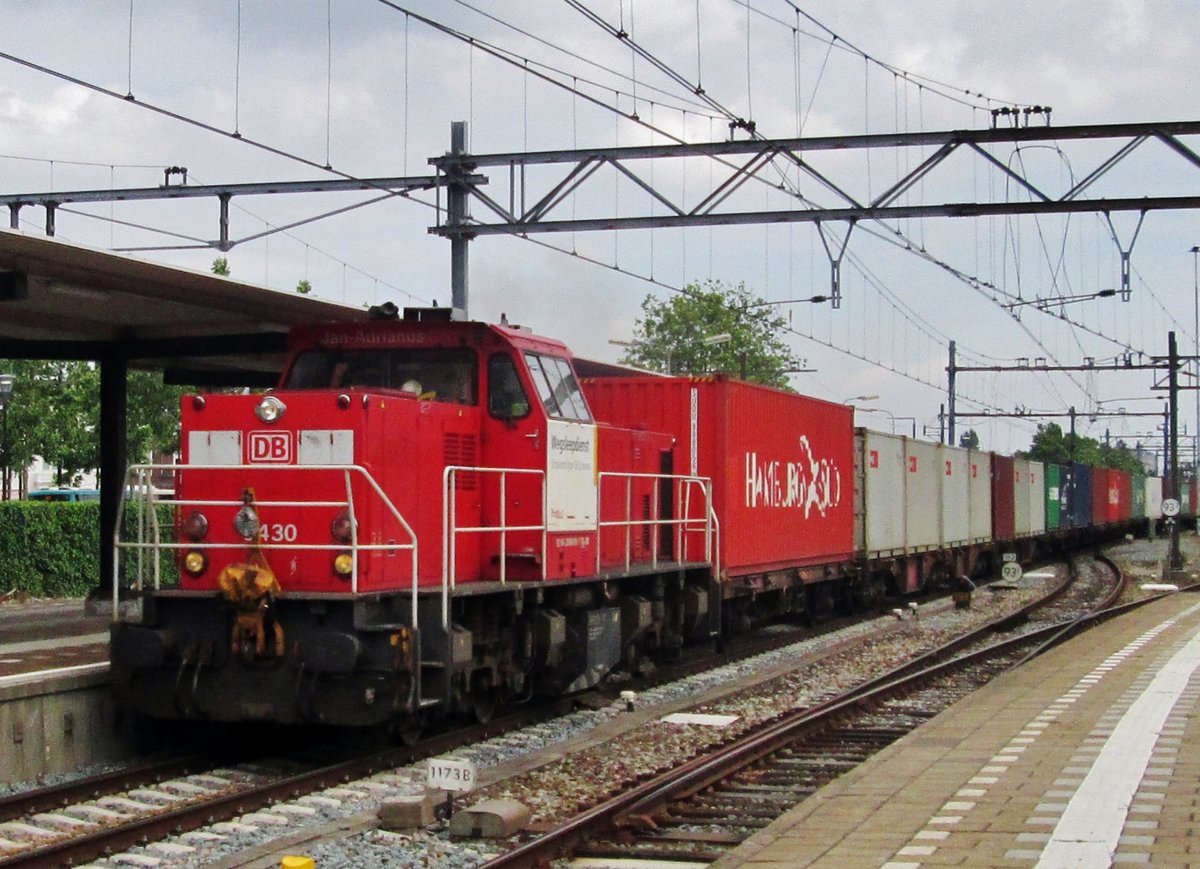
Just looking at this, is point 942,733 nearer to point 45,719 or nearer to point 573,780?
point 573,780

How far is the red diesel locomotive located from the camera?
10227 mm

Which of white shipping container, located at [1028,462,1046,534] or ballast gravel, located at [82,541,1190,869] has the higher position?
white shipping container, located at [1028,462,1046,534]

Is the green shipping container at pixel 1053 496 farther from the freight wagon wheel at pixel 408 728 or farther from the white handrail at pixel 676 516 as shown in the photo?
the freight wagon wheel at pixel 408 728

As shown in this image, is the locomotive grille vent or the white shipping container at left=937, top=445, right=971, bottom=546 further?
the white shipping container at left=937, top=445, right=971, bottom=546

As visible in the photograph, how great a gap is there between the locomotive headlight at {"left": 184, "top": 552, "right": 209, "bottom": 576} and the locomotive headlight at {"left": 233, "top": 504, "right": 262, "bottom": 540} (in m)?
0.50

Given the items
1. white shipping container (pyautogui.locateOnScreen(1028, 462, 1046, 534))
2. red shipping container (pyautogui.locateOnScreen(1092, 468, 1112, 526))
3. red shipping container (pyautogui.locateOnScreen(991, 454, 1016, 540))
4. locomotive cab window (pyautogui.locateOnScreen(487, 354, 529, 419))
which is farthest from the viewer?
red shipping container (pyautogui.locateOnScreen(1092, 468, 1112, 526))

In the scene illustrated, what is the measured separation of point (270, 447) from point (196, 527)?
853 mm

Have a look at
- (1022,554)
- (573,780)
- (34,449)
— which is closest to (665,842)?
(573,780)

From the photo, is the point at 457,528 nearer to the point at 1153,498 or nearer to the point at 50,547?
the point at 50,547

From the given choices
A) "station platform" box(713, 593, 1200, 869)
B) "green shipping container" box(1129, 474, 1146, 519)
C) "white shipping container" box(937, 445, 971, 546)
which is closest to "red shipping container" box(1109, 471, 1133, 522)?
"green shipping container" box(1129, 474, 1146, 519)

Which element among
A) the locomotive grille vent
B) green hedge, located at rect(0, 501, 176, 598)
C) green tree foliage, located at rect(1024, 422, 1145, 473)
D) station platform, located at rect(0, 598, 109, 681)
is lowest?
station platform, located at rect(0, 598, 109, 681)

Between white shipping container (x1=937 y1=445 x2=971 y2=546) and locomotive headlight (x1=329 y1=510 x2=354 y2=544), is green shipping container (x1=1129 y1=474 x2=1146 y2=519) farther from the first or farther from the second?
locomotive headlight (x1=329 y1=510 x2=354 y2=544)

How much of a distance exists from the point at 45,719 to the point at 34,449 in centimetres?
3801

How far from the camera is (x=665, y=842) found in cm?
826
